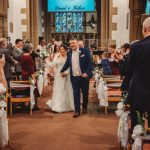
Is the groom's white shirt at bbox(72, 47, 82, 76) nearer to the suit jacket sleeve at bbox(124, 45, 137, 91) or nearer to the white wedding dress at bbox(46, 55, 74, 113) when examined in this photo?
the white wedding dress at bbox(46, 55, 74, 113)

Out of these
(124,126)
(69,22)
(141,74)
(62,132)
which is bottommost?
(62,132)

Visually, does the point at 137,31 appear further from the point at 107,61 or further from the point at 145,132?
the point at 145,132

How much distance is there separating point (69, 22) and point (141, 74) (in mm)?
18266

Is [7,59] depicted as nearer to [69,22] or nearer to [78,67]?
Answer: [78,67]

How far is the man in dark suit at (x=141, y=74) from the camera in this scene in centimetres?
423

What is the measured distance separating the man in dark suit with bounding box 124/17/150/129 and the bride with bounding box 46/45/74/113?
411 cm

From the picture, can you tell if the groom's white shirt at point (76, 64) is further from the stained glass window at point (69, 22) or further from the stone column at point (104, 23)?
the stained glass window at point (69, 22)

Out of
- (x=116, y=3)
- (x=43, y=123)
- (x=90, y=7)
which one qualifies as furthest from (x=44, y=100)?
(x=90, y=7)

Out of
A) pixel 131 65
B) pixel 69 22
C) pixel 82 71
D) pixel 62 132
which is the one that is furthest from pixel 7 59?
pixel 69 22

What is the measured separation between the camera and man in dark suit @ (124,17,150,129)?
13.9ft

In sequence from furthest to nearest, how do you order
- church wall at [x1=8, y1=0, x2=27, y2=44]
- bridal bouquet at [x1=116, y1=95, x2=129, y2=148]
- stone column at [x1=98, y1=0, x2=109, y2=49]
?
1. stone column at [x1=98, y1=0, x2=109, y2=49]
2. church wall at [x1=8, y1=0, x2=27, y2=44]
3. bridal bouquet at [x1=116, y1=95, x2=129, y2=148]

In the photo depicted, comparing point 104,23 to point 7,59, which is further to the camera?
point 104,23

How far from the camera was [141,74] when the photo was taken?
4.29m

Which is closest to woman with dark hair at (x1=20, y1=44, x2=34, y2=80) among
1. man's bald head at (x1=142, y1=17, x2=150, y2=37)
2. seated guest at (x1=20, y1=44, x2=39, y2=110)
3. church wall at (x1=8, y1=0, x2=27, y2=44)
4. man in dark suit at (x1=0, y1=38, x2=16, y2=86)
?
seated guest at (x1=20, y1=44, x2=39, y2=110)
